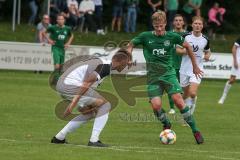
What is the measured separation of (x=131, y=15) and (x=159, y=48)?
71.0 ft

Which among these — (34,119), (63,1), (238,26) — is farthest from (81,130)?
(238,26)

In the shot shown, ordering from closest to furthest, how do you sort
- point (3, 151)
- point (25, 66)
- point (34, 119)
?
point (3, 151) → point (34, 119) → point (25, 66)

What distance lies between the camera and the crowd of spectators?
112ft

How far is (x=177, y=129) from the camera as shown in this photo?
15.9m

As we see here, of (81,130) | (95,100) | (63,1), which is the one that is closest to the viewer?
(95,100)

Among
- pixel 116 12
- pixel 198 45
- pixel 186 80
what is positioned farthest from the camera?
pixel 116 12

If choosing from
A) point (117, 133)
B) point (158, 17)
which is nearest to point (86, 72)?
point (158, 17)

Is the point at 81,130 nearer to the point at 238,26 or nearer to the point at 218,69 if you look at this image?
the point at 218,69

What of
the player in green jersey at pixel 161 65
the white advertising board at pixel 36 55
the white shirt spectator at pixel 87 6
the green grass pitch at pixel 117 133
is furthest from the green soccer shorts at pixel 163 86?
the white shirt spectator at pixel 87 6

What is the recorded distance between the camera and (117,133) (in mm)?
14766

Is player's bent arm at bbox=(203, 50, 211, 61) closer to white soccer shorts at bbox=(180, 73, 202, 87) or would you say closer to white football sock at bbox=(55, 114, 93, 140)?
white soccer shorts at bbox=(180, 73, 202, 87)

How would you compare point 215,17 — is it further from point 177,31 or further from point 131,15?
point 177,31

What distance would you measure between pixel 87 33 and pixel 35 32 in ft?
8.19

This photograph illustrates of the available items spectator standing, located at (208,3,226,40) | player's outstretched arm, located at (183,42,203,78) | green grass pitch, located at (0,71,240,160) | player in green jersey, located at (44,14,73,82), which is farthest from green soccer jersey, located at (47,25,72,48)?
player's outstretched arm, located at (183,42,203,78)
